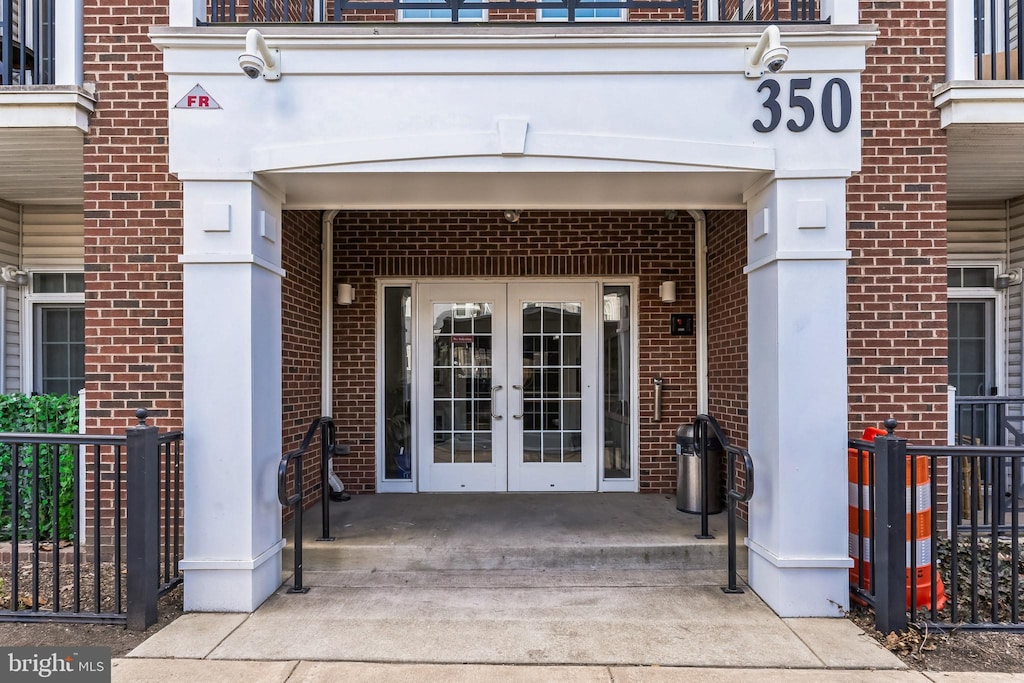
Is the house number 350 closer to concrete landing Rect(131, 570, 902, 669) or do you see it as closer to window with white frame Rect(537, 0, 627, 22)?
window with white frame Rect(537, 0, 627, 22)

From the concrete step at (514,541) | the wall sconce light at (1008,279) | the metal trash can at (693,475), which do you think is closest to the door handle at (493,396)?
the concrete step at (514,541)

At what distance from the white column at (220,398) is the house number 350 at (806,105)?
326cm

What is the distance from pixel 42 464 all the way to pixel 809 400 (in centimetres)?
550

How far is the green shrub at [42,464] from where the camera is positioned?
4723 mm

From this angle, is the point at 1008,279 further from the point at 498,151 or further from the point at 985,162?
the point at 498,151

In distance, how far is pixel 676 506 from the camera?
566 cm

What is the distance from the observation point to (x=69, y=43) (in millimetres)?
4457

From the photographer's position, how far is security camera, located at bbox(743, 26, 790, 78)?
365cm

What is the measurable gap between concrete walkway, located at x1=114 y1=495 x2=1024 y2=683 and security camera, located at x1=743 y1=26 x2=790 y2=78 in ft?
10.6

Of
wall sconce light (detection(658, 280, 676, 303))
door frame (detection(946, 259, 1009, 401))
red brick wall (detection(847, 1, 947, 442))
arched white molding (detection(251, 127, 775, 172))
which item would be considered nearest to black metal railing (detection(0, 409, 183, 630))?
arched white molding (detection(251, 127, 775, 172))

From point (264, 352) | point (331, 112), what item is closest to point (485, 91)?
point (331, 112)

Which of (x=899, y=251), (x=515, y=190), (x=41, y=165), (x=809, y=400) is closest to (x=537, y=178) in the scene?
(x=515, y=190)

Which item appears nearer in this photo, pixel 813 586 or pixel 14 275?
pixel 813 586

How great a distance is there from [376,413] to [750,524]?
3.63 metres
